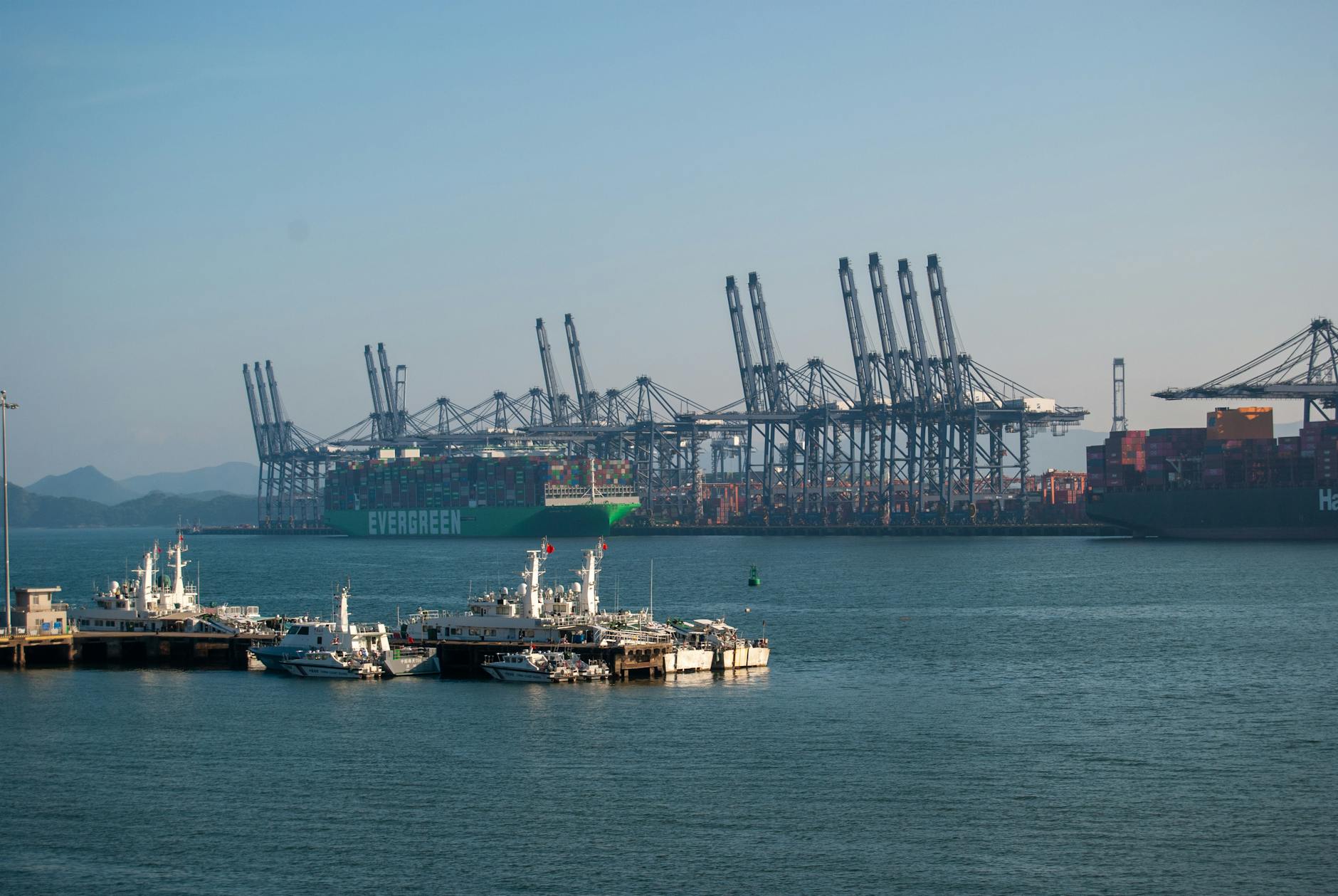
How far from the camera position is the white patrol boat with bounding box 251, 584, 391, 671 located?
50.8m

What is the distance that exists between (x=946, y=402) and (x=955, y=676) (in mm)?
98980

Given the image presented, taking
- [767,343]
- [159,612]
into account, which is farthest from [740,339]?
[159,612]

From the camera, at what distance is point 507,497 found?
612 ft

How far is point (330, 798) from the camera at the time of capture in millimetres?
32094

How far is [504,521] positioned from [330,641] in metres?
135

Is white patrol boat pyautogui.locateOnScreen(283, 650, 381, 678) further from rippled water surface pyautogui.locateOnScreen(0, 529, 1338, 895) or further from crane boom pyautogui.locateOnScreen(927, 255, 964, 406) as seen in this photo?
crane boom pyautogui.locateOnScreen(927, 255, 964, 406)

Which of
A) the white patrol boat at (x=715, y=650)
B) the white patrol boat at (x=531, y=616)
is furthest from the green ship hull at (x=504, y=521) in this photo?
the white patrol boat at (x=715, y=650)

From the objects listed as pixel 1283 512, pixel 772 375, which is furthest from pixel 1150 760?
pixel 772 375

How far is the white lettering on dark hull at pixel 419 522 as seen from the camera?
19200cm

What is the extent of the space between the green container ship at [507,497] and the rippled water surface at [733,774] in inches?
4541

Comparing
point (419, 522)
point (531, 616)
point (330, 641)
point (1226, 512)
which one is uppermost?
point (1226, 512)

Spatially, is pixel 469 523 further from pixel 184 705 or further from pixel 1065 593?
pixel 184 705

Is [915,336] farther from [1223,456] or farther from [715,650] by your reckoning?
[715,650]

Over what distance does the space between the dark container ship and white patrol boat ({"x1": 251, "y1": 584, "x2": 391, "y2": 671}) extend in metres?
→ 92.0
